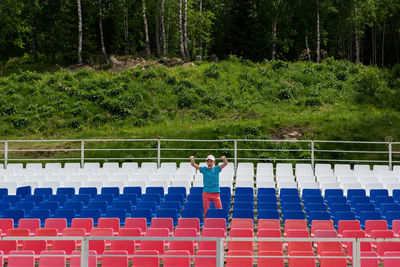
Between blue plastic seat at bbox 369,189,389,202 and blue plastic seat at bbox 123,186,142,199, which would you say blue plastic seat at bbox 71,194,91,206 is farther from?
blue plastic seat at bbox 369,189,389,202

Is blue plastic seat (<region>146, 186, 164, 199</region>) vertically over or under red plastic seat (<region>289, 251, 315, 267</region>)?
over

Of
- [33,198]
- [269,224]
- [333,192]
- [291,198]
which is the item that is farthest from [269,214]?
[33,198]

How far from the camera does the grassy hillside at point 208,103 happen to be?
27.8 metres

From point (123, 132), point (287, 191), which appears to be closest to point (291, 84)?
point (123, 132)

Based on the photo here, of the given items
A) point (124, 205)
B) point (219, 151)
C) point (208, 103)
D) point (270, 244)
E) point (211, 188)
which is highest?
point (208, 103)

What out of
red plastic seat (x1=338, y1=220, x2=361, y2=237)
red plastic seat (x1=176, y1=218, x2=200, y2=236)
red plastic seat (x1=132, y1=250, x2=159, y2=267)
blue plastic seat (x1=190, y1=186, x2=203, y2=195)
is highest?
blue plastic seat (x1=190, y1=186, x2=203, y2=195)

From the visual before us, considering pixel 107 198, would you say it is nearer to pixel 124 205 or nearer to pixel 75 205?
pixel 124 205

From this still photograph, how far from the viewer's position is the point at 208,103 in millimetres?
31953

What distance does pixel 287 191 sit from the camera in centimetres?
1358

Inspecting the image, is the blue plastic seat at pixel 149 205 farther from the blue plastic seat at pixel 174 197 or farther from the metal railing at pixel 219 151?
the metal railing at pixel 219 151

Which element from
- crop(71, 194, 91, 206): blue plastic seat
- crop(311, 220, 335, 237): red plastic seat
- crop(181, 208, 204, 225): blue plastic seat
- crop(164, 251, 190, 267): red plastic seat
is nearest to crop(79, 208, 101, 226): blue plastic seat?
crop(71, 194, 91, 206): blue plastic seat

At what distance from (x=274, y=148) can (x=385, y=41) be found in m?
33.4

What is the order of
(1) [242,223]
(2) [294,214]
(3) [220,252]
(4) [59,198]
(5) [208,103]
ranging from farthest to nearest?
(5) [208,103], (4) [59,198], (2) [294,214], (1) [242,223], (3) [220,252]

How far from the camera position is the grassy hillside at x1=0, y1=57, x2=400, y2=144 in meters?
27.8
